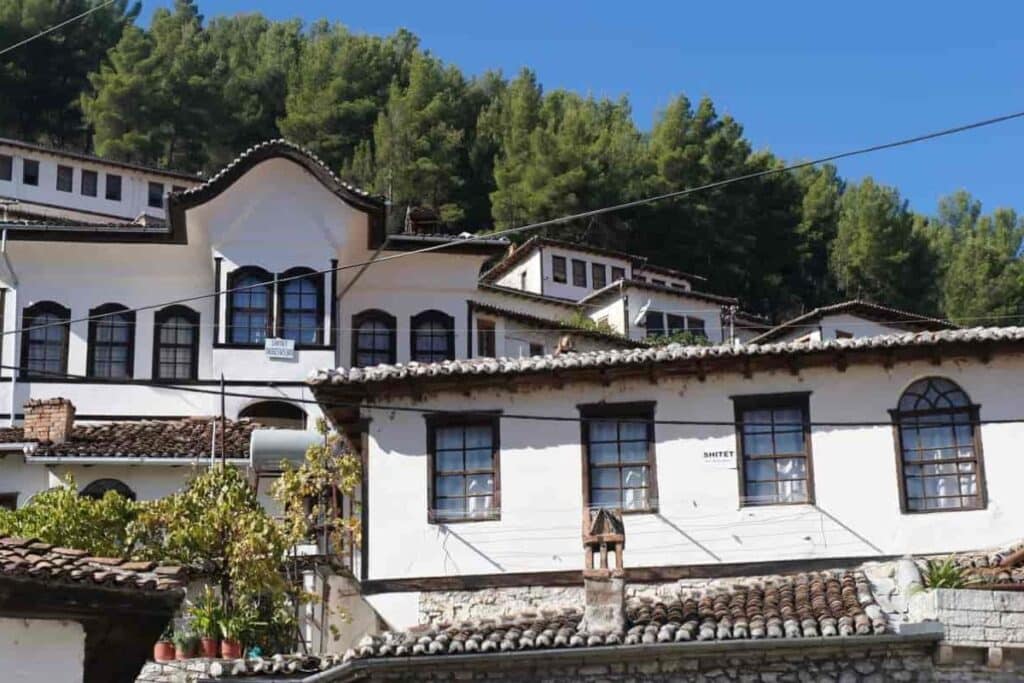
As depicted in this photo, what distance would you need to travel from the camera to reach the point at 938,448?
20.5 m

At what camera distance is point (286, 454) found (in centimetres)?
2262

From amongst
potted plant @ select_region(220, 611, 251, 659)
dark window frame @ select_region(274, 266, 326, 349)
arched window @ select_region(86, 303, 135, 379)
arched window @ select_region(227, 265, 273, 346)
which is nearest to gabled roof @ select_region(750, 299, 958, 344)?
dark window frame @ select_region(274, 266, 326, 349)

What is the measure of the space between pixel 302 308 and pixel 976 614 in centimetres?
1930

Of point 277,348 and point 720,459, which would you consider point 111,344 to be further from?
point 720,459

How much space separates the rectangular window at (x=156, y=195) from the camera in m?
57.5

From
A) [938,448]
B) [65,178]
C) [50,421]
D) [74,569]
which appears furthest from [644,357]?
[65,178]

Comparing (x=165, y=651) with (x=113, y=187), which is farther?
(x=113, y=187)

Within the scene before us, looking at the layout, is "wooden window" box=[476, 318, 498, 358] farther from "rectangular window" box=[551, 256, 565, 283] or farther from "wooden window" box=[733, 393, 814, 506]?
"wooden window" box=[733, 393, 814, 506]

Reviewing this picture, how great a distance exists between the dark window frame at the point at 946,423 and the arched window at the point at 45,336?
1901 cm

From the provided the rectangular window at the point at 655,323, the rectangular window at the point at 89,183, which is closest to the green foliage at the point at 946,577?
the rectangular window at the point at 655,323

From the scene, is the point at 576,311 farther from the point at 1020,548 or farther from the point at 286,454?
the point at 1020,548

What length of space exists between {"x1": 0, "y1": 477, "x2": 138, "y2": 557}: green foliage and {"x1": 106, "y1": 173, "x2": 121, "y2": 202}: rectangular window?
38.0m

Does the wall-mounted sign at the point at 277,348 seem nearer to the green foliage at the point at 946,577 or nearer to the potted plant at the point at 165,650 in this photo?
the potted plant at the point at 165,650

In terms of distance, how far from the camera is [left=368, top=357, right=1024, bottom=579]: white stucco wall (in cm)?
2033
